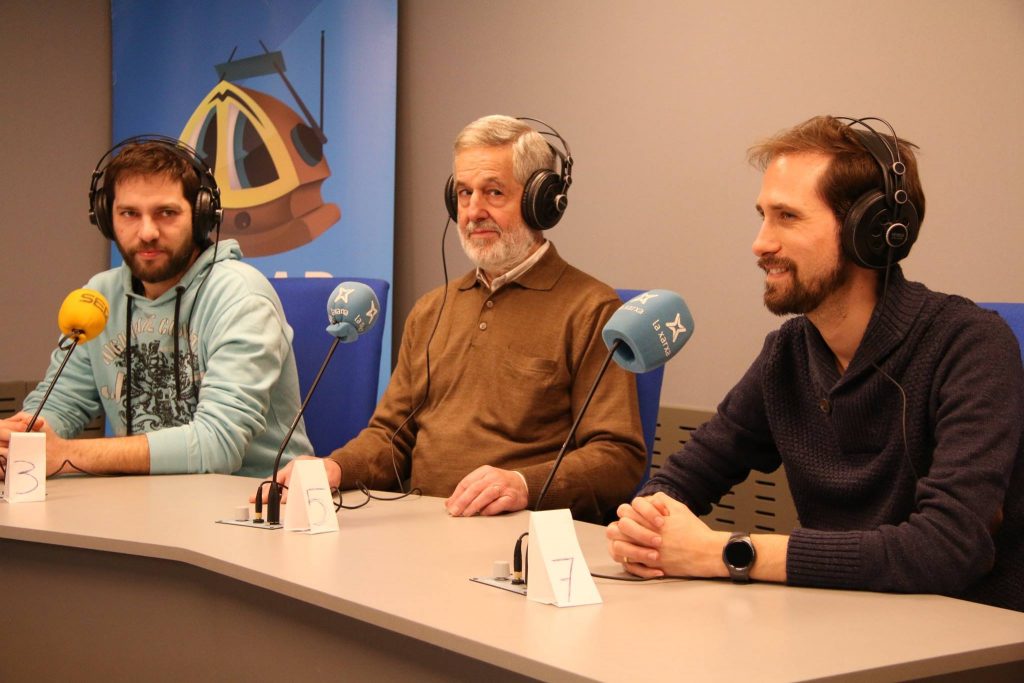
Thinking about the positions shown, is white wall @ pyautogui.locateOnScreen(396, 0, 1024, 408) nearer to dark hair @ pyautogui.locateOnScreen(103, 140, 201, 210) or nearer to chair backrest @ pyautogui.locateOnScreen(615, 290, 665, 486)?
chair backrest @ pyautogui.locateOnScreen(615, 290, 665, 486)

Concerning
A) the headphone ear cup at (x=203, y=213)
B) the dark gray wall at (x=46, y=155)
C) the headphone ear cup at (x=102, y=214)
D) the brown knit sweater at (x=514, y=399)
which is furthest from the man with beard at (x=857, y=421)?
the dark gray wall at (x=46, y=155)

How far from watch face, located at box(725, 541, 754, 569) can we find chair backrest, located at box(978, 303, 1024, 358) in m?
0.51

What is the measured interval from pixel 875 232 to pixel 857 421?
26cm

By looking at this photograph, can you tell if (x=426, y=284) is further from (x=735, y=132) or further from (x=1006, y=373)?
(x=1006, y=373)

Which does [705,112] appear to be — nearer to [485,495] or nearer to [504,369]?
[504,369]

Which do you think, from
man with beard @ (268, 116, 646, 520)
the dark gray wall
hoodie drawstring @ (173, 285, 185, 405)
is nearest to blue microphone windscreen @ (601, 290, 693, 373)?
man with beard @ (268, 116, 646, 520)

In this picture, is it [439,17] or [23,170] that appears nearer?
[439,17]

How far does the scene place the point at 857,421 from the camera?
154 centimetres

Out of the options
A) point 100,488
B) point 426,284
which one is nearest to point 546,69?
point 426,284

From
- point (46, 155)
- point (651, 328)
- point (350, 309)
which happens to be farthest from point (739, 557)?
point (46, 155)

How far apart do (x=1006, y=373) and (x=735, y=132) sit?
159 cm

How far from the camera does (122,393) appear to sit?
2451 mm

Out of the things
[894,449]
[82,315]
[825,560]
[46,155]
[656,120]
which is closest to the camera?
[825,560]

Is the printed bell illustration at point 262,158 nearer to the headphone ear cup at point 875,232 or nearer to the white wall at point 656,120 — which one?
the white wall at point 656,120
